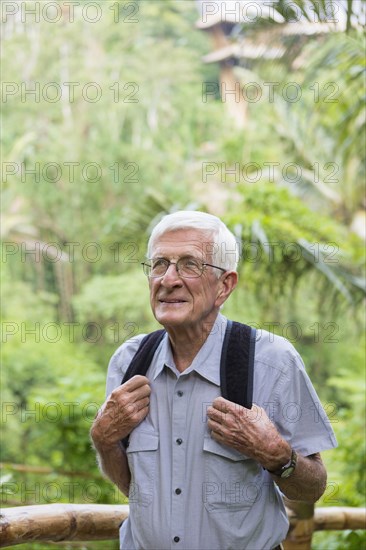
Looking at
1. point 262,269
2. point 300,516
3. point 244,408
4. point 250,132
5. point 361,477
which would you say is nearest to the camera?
point 244,408

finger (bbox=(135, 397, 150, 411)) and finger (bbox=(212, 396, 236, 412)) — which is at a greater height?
finger (bbox=(212, 396, 236, 412))

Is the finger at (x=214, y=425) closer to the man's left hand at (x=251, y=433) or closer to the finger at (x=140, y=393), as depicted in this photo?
the man's left hand at (x=251, y=433)

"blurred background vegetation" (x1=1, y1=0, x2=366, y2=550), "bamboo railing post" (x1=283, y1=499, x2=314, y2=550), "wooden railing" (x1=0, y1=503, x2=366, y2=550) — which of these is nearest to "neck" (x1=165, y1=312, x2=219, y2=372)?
"wooden railing" (x1=0, y1=503, x2=366, y2=550)

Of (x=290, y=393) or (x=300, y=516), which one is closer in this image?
(x=290, y=393)

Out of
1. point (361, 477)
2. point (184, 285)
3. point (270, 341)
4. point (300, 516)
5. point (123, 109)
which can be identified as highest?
point (123, 109)

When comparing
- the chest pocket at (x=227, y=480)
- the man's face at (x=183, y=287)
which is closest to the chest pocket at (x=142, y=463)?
the chest pocket at (x=227, y=480)

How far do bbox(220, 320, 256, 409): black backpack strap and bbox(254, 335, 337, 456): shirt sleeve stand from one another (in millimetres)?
34

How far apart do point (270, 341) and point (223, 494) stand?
0.33 m

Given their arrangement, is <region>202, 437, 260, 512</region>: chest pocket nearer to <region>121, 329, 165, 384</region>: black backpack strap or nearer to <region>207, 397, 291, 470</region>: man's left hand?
<region>207, 397, 291, 470</region>: man's left hand

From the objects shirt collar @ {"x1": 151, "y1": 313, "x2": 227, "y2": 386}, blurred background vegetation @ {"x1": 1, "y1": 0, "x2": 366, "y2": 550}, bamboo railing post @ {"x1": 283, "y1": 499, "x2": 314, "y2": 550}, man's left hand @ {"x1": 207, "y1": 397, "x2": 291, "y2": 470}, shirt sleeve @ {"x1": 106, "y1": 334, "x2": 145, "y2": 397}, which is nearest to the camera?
man's left hand @ {"x1": 207, "y1": 397, "x2": 291, "y2": 470}

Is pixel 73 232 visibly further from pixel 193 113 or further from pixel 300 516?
pixel 300 516

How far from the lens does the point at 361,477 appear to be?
4.94 metres

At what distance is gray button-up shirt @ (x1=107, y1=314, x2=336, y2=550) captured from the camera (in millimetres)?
1530

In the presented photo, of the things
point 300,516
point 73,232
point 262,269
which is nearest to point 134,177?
point 73,232
